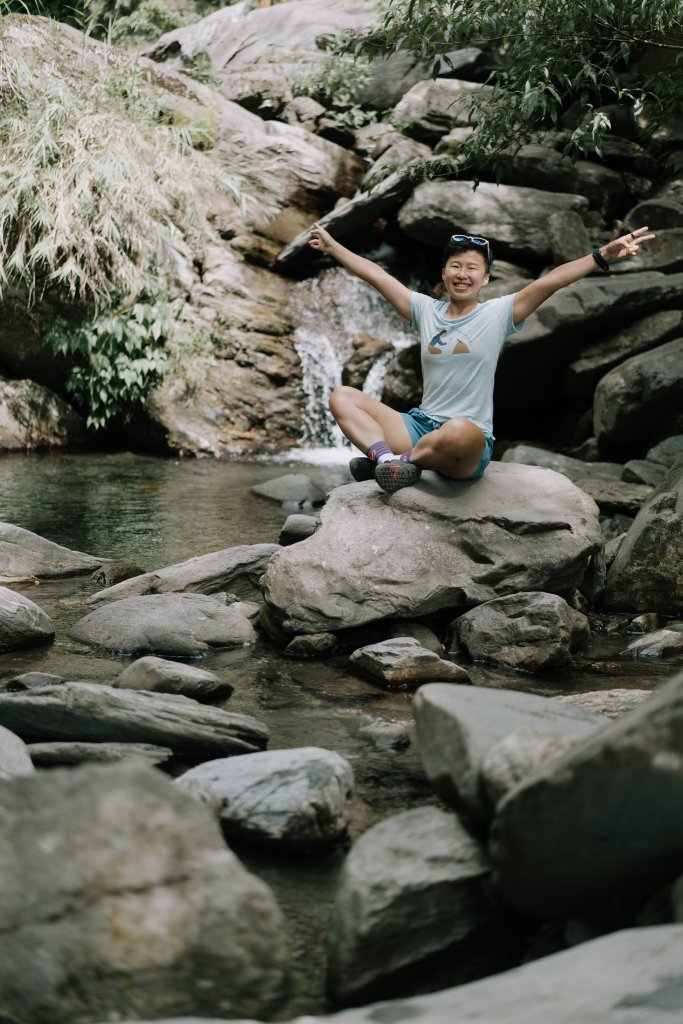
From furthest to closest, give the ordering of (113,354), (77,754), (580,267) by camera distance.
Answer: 1. (113,354)
2. (580,267)
3. (77,754)

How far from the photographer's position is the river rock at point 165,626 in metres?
3.97

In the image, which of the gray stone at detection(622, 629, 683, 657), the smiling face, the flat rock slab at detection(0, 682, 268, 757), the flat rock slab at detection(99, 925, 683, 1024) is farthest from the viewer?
the smiling face

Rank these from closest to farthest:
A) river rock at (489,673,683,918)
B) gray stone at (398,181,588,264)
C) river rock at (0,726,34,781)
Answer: river rock at (489,673,683,918)
river rock at (0,726,34,781)
gray stone at (398,181,588,264)

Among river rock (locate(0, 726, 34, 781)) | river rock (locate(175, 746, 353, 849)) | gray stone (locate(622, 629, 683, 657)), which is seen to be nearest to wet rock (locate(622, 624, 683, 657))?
gray stone (locate(622, 629, 683, 657))

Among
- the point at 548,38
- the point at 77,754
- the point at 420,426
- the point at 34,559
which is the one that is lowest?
the point at 34,559

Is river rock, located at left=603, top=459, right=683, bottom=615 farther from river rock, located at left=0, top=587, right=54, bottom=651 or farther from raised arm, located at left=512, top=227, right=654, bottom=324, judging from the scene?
river rock, located at left=0, top=587, right=54, bottom=651

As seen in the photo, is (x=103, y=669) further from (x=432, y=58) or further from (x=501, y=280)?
(x=501, y=280)

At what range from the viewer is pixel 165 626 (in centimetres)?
402

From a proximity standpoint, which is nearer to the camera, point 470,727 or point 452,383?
point 470,727

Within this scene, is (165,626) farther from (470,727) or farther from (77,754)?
(470,727)

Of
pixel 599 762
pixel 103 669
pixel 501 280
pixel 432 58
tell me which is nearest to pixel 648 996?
pixel 599 762

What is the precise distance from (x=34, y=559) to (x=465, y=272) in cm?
270

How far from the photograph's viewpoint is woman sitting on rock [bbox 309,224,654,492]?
4.34 m

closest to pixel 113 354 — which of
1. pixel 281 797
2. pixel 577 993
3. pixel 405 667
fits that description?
Answer: pixel 405 667
